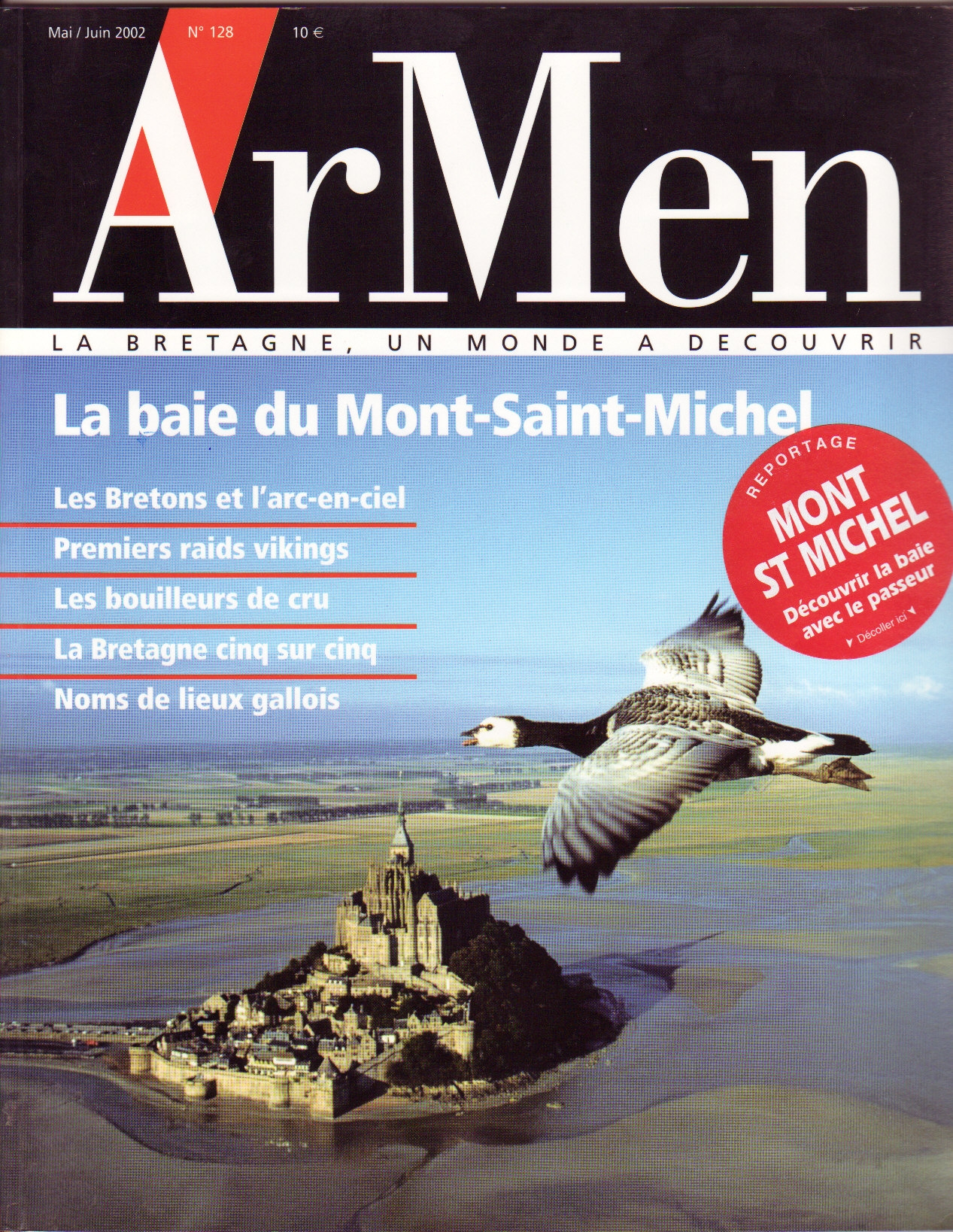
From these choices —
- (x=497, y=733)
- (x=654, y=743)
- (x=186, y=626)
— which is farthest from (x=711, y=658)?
(x=186, y=626)

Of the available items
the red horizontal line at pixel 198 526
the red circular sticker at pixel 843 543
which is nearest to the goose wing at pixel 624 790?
the red circular sticker at pixel 843 543

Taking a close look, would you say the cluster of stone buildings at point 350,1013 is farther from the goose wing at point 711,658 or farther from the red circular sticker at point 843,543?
the red circular sticker at point 843,543

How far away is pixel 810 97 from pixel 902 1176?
327cm

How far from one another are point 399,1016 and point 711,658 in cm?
143

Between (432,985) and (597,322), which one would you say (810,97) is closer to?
(597,322)

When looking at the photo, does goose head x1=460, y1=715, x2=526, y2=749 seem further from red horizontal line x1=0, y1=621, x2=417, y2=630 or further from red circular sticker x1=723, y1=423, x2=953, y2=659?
red circular sticker x1=723, y1=423, x2=953, y2=659

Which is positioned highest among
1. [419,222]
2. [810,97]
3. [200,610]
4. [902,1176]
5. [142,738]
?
[810,97]

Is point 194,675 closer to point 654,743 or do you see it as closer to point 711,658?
point 654,743

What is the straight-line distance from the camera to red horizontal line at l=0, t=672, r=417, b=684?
4.49 metres

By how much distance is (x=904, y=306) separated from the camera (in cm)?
450

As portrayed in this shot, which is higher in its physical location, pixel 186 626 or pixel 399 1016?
pixel 186 626

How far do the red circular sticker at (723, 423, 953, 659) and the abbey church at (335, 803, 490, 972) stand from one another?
1.26 meters

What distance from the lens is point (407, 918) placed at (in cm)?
440

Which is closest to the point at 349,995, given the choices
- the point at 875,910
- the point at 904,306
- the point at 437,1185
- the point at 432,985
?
the point at 432,985
